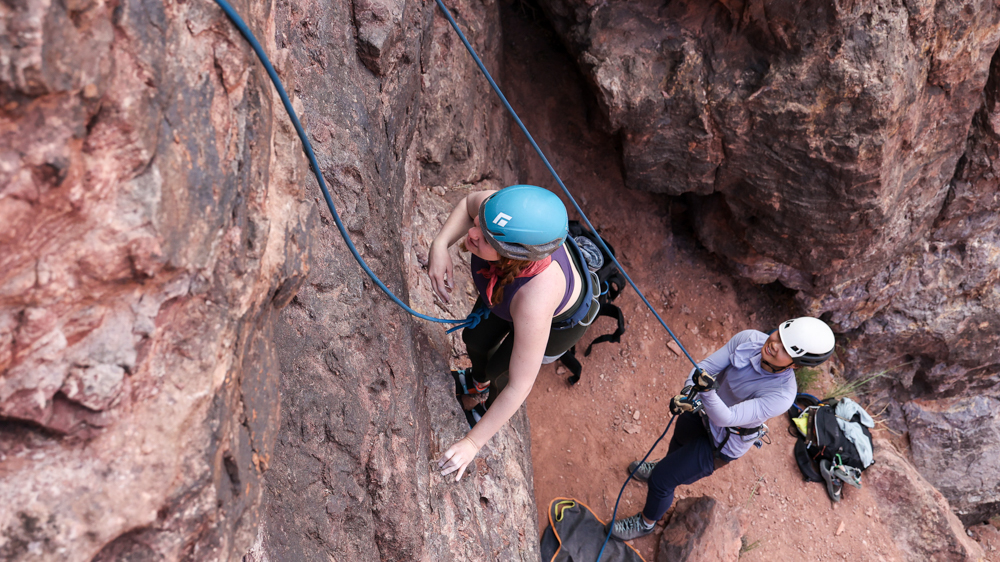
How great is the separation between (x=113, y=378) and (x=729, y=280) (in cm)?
674

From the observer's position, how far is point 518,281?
2.23m

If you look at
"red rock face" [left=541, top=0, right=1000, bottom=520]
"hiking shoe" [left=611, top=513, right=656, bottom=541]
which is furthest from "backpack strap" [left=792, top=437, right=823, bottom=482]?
"hiking shoe" [left=611, top=513, right=656, bottom=541]

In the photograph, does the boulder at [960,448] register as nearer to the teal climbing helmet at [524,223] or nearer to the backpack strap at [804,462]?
the backpack strap at [804,462]

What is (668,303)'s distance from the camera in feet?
21.7

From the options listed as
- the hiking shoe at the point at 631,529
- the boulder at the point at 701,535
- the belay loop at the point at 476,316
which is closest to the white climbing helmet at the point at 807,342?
the boulder at the point at 701,535

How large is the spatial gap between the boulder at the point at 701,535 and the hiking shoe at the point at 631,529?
0.49 feet

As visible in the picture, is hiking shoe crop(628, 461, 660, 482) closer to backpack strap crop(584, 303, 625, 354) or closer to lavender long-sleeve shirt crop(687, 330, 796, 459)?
backpack strap crop(584, 303, 625, 354)

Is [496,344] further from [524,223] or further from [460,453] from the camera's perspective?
[524,223]

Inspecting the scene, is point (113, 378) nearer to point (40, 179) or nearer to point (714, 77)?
point (40, 179)

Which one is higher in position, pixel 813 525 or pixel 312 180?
pixel 312 180

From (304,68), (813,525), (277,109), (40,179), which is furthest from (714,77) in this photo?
(40,179)

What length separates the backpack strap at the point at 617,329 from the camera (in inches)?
218

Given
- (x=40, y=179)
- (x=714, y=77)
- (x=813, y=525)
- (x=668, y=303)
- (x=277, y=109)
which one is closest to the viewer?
(x=40, y=179)

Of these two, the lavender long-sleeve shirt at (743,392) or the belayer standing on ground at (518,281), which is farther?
the lavender long-sleeve shirt at (743,392)
